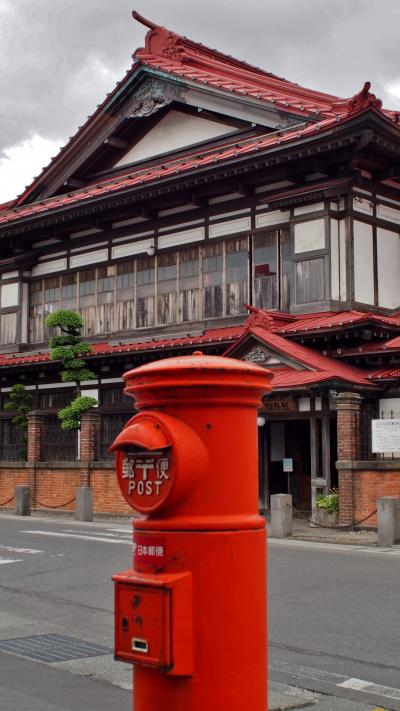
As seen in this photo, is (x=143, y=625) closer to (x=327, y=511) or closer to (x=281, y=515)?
(x=281, y=515)

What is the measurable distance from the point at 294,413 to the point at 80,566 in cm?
885

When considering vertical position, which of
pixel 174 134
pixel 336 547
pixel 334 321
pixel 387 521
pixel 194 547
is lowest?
pixel 336 547

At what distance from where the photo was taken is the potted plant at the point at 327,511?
63.4 ft

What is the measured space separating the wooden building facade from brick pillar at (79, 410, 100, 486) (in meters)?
0.12

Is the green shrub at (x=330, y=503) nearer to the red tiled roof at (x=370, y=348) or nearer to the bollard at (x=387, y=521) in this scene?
the bollard at (x=387, y=521)

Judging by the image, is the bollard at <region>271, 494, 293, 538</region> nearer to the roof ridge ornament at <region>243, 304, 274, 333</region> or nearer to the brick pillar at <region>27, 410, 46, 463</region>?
the roof ridge ornament at <region>243, 304, 274, 333</region>

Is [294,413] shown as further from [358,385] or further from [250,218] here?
[250,218]

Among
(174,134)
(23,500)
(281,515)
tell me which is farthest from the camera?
(174,134)

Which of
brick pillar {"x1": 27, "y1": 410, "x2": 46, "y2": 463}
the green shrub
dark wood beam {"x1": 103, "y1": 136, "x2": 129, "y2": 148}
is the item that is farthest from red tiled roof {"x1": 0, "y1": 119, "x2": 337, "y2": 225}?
the green shrub

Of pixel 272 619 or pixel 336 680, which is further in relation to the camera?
pixel 272 619

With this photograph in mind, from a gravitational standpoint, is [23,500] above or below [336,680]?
above

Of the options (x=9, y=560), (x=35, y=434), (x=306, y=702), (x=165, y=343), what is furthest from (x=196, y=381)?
(x=35, y=434)

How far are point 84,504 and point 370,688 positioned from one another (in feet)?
52.5

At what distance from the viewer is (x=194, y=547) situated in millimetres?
3438
